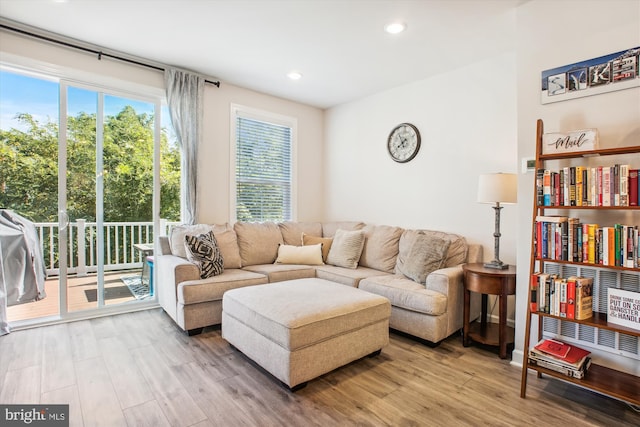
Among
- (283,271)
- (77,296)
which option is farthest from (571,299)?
(77,296)

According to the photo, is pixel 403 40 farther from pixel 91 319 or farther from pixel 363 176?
pixel 91 319

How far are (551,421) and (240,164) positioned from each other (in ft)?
12.6

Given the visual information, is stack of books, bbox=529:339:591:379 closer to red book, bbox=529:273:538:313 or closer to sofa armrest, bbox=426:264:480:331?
red book, bbox=529:273:538:313

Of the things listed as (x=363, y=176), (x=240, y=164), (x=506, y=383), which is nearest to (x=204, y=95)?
(x=240, y=164)

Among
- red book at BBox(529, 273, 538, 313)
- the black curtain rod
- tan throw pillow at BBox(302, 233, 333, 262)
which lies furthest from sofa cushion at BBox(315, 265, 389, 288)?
the black curtain rod

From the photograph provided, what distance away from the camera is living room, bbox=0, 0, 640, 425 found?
2029 mm

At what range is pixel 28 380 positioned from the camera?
2.08 metres

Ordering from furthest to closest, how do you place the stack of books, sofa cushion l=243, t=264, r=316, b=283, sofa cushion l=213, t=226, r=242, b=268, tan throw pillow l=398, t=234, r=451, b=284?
sofa cushion l=213, t=226, r=242, b=268
sofa cushion l=243, t=264, r=316, b=283
tan throw pillow l=398, t=234, r=451, b=284
the stack of books

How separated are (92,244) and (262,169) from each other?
2.14 m

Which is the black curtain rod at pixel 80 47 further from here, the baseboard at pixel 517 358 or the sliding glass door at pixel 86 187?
the baseboard at pixel 517 358

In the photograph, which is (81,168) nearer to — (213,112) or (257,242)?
(213,112)

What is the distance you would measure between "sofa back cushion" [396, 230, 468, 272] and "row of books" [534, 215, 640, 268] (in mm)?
1141

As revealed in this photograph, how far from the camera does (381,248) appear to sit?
369cm

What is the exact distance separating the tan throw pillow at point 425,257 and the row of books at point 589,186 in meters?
1.08
